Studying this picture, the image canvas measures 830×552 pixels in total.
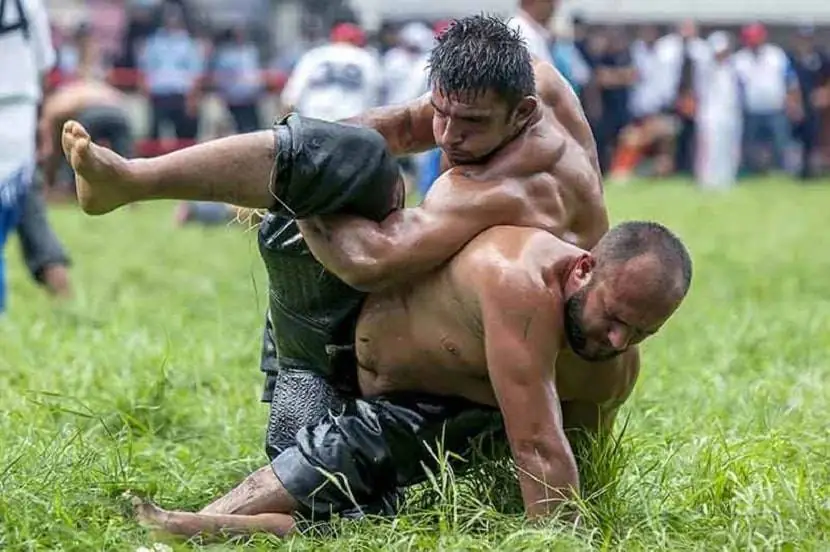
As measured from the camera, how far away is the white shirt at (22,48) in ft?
20.9

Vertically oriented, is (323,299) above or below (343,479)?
above

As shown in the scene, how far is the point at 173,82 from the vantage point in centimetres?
1792

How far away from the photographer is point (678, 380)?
5668mm

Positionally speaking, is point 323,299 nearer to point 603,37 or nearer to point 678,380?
point 678,380

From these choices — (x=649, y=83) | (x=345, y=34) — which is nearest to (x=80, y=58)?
(x=345, y=34)

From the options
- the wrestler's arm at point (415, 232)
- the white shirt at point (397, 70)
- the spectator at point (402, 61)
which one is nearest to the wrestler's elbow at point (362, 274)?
the wrestler's arm at point (415, 232)

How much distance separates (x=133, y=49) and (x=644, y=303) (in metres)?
15.8

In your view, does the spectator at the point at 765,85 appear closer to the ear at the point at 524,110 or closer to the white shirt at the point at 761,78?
the white shirt at the point at 761,78

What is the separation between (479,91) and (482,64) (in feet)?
0.18

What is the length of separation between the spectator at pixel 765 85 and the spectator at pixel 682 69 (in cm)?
60

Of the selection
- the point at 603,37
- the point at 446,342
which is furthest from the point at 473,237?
the point at 603,37

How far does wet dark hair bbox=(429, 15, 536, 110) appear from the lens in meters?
3.54

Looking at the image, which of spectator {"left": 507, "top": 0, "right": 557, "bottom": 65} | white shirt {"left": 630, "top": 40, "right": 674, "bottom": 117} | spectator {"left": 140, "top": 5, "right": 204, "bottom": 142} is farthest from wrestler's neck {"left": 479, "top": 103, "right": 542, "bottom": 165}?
white shirt {"left": 630, "top": 40, "right": 674, "bottom": 117}

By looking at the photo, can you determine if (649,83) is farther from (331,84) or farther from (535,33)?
(535,33)
